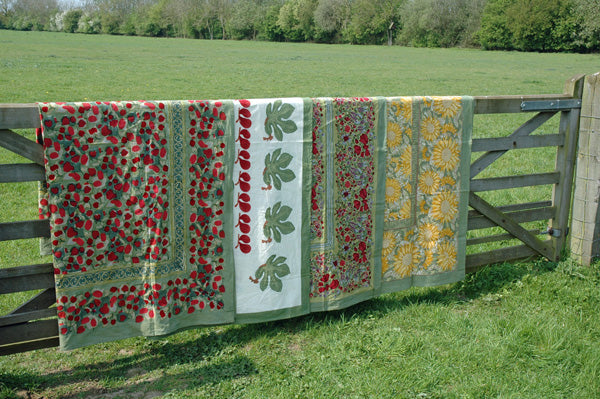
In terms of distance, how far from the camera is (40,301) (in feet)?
12.2

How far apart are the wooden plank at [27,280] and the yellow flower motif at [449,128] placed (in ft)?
10.8

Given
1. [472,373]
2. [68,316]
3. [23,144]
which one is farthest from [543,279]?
[23,144]

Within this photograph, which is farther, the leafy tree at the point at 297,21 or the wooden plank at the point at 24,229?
the leafy tree at the point at 297,21

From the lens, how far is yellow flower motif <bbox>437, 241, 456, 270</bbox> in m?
4.96

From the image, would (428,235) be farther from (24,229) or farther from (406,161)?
(24,229)

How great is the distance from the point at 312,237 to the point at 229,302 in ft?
2.67

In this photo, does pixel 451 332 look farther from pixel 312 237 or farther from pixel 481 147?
pixel 481 147

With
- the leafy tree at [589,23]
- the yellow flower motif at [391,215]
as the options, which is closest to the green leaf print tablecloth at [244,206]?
A: the yellow flower motif at [391,215]

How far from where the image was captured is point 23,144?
3.37 m

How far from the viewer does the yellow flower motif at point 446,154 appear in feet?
15.8

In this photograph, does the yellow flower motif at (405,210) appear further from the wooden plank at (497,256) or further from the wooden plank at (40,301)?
the wooden plank at (40,301)

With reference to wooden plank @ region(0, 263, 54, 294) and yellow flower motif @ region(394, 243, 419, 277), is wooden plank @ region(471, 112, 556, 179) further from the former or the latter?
wooden plank @ region(0, 263, 54, 294)

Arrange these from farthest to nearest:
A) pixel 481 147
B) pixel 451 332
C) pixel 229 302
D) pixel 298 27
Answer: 1. pixel 298 27
2. pixel 481 147
3. pixel 451 332
4. pixel 229 302

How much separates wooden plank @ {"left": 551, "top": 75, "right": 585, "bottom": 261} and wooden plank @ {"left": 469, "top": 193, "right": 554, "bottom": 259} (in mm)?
136
